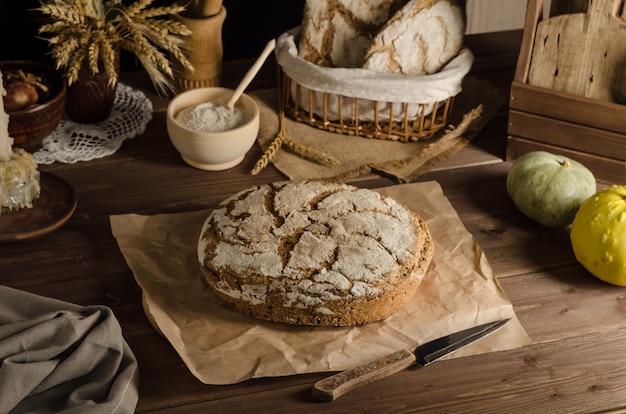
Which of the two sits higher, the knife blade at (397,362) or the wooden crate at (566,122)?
the wooden crate at (566,122)

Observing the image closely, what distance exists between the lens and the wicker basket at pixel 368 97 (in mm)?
1658

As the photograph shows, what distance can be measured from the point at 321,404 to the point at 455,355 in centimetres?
23

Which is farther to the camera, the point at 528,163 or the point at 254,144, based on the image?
the point at 254,144

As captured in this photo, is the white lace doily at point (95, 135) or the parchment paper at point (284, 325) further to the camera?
the white lace doily at point (95, 135)

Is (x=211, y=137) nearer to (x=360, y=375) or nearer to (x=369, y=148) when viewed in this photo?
(x=369, y=148)

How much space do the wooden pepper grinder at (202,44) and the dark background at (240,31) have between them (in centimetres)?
25

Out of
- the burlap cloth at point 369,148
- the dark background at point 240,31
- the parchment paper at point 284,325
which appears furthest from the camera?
the dark background at point 240,31

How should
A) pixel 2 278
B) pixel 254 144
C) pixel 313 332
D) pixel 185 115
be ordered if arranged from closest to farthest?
1. pixel 313 332
2. pixel 2 278
3. pixel 185 115
4. pixel 254 144

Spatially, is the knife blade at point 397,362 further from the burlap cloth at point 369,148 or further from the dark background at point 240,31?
the dark background at point 240,31

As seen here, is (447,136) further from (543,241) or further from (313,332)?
(313,332)

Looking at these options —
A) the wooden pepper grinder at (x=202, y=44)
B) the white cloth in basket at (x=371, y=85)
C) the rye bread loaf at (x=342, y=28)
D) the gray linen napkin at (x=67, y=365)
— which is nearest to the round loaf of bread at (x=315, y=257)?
the gray linen napkin at (x=67, y=365)

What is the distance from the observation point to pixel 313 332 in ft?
4.30

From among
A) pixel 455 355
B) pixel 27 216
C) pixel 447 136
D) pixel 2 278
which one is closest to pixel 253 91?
pixel 447 136

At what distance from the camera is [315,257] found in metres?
1.32
